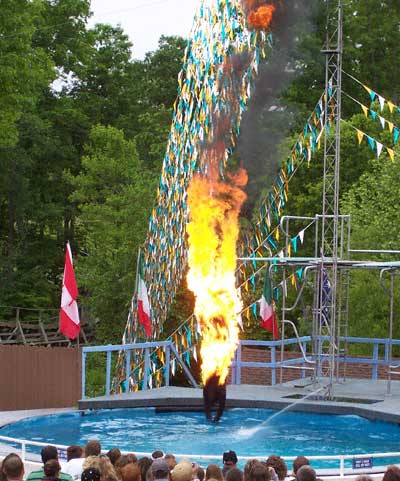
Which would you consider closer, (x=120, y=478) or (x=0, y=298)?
(x=120, y=478)

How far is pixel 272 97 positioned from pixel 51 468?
1773 centimetres

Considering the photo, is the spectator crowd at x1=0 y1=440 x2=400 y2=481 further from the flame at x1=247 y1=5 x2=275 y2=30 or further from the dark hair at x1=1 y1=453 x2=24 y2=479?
the flame at x1=247 y1=5 x2=275 y2=30

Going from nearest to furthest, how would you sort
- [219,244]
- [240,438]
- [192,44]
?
1. [240,438]
2. [219,244]
3. [192,44]

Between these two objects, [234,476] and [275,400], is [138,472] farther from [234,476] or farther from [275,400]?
[275,400]

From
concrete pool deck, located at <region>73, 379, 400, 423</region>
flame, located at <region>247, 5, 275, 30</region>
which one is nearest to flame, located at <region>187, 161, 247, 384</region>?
concrete pool deck, located at <region>73, 379, 400, 423</region>

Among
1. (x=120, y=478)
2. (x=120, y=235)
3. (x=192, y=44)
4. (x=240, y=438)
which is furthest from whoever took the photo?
(x=120, y=235)

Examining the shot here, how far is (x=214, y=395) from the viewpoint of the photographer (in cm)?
2288

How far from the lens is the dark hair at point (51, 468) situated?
32.7 ft

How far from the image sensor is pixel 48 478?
393 inches

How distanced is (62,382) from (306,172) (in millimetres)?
20570

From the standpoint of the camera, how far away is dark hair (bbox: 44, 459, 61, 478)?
9.97 meters

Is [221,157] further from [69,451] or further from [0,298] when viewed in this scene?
[0,298]

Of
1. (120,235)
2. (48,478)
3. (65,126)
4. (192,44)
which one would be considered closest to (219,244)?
(192,44)

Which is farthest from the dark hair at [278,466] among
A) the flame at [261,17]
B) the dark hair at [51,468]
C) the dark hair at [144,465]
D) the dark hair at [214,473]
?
the flame at [261,17]
